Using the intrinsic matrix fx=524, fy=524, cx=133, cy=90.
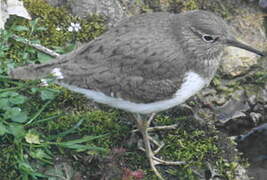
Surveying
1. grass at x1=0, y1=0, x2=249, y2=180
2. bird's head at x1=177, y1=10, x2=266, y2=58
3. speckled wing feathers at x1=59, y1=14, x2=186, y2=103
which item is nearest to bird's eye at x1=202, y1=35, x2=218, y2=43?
bird's head at x1=177, y1=10, x2=266, y2=58

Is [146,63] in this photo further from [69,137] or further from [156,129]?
[69,137]

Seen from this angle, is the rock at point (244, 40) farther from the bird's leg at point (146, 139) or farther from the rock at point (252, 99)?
the bird's leg at point (146, 139)

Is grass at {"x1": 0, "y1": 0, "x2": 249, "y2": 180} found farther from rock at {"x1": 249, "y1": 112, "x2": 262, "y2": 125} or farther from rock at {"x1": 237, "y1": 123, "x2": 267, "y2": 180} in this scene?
rock at {"x1": 249, "y1": 112, "x2": 262, "y2": 125}

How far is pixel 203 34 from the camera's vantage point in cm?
544

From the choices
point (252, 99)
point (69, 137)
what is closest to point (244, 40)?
point (252, 99)

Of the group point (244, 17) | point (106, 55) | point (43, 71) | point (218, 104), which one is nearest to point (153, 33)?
point (106, 55)

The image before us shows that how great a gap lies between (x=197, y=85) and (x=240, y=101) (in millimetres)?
1972

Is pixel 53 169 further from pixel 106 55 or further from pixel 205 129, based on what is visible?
pixel 205 129

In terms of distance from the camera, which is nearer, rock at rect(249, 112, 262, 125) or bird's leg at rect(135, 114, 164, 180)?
bird's leg at rect(135, 114, 164, 180)

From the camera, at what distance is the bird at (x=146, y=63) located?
521 centimetres

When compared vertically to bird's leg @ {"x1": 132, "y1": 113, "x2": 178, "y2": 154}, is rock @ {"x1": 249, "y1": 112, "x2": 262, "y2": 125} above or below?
below

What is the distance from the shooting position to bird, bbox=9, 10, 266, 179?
205 inches

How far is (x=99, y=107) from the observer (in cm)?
618

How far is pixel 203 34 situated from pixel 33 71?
1.81 meters
